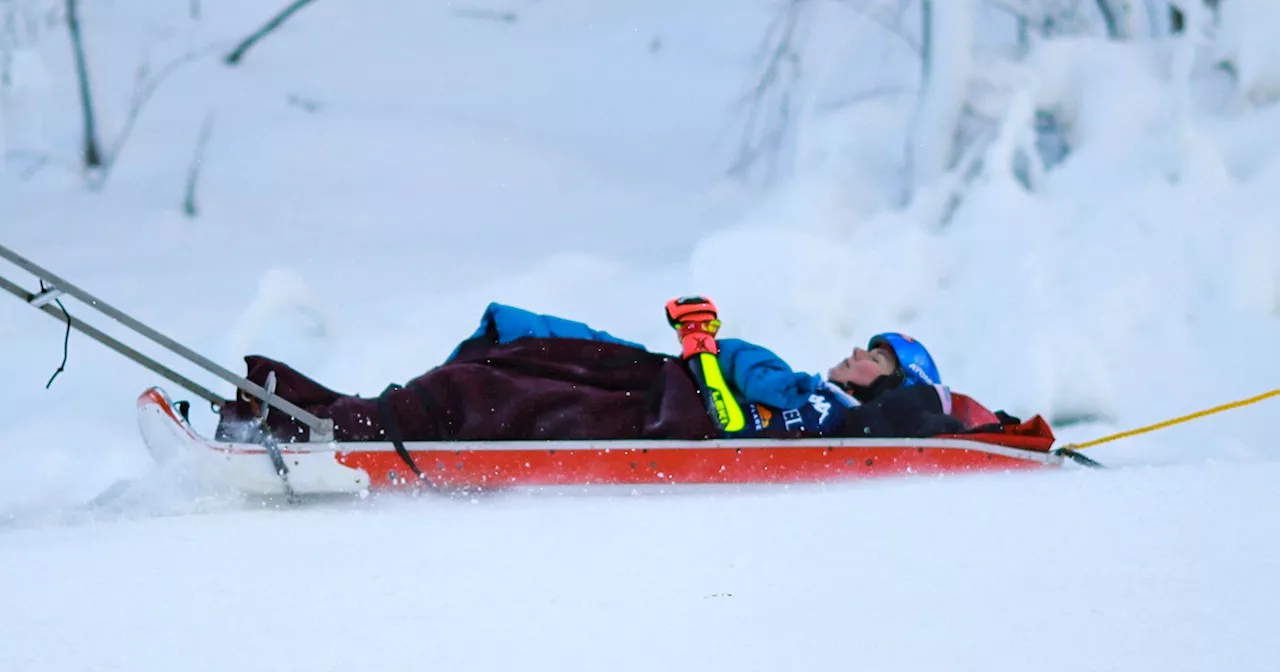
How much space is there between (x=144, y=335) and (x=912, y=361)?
6.92 ft

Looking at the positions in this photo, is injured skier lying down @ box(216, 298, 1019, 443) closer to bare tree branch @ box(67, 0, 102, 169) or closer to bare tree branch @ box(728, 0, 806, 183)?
bare tree branch @ box(728, 0, 806, 183)

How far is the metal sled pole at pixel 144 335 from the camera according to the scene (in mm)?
2988

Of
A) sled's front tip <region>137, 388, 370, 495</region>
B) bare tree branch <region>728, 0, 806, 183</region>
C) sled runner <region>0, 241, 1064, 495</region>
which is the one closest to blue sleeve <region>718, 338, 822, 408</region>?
sled runner <region>0, 241, 1064, 495</region>

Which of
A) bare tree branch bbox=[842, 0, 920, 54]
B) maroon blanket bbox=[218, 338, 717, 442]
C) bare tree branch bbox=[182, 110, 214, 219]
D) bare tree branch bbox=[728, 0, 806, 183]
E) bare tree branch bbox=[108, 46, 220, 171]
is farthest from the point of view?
bare tree branch bbox=[108, 46, 220, 171]

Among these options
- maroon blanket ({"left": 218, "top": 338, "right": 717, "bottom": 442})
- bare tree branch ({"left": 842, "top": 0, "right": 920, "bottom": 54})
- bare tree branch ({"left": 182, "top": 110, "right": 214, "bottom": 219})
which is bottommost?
maroon blanket ({"left": 218, "top": 338, "right": 717, "bottom": 442})

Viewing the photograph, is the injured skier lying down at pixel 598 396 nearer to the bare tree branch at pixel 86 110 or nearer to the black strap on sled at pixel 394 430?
the black strap on sled at pixel 394 430

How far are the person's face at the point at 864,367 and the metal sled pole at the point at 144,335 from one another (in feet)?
4.83

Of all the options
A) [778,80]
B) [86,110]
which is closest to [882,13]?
[778,80]

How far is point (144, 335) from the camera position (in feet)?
10.9

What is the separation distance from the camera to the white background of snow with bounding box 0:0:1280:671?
7.48 feet

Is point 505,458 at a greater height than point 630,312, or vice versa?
point 630,312

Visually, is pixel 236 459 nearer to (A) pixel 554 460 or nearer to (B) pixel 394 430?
(B) pixel 394 430

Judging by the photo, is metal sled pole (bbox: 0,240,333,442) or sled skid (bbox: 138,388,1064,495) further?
sled skid (bbox: 138,388,1064,495)

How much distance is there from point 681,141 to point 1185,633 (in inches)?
277
